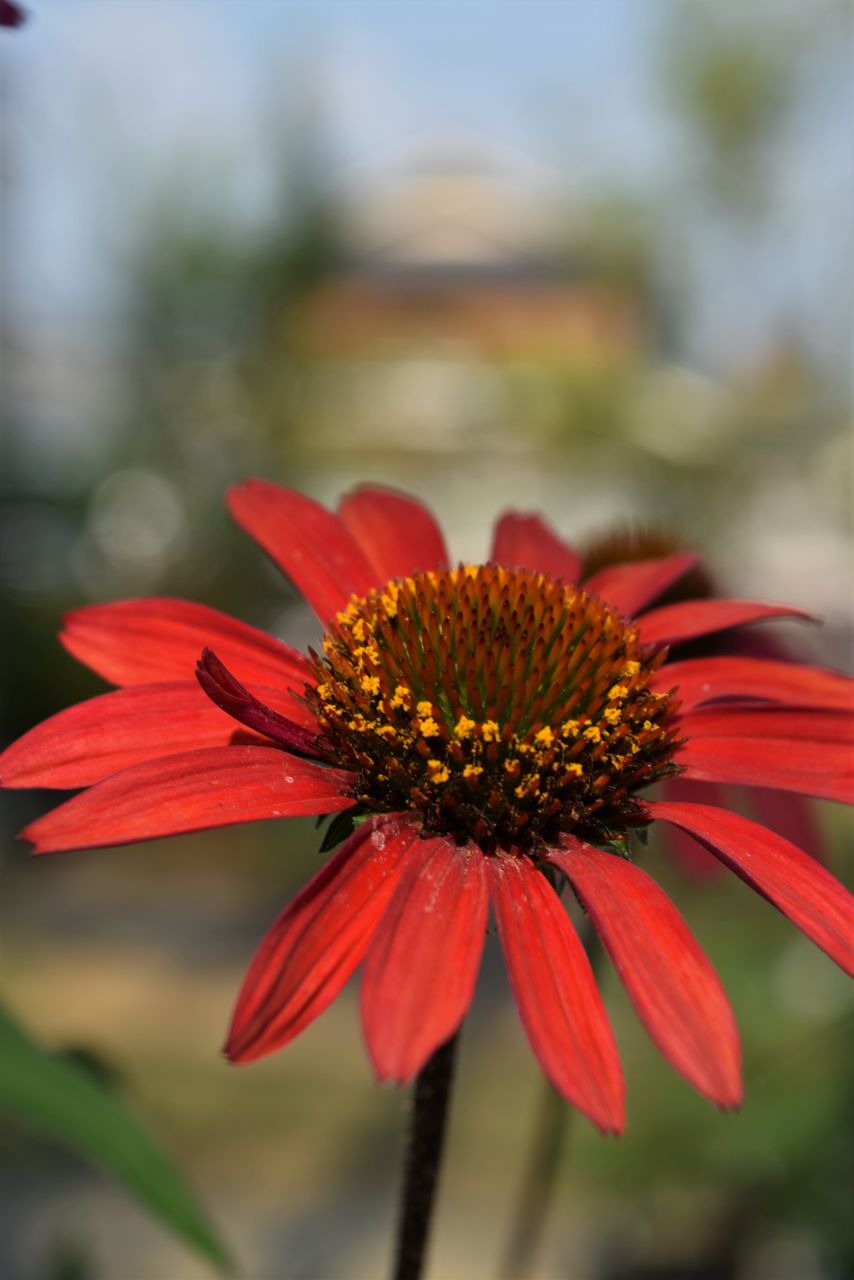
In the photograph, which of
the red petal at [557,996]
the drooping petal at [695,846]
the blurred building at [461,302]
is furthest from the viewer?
the blurred building at [461,302]

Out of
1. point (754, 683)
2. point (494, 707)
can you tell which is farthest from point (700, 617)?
point (494, 707)

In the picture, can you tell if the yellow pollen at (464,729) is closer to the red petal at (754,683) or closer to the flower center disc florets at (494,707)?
the flower center disc florets at (494,707)

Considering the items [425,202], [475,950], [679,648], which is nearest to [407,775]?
[475,950]

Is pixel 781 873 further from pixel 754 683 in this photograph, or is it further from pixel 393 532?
pixel 393 532

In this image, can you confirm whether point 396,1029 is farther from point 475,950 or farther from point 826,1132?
point 826,1132

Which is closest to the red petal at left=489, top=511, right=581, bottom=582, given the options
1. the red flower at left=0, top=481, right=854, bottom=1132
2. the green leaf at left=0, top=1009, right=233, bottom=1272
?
the red flower at left=0, top=481, right=854, bottom=1132

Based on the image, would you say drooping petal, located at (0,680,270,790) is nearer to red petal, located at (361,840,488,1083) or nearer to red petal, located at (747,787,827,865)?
red petal, located at (361,840,488,1083)

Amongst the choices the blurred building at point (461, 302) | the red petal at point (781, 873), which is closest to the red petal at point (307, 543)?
the red petal at point (781, 873)
